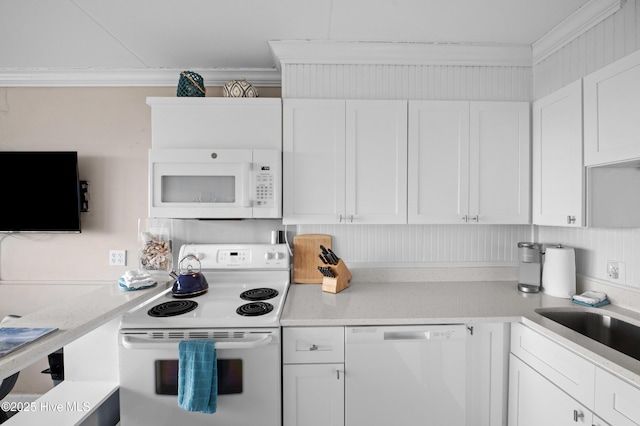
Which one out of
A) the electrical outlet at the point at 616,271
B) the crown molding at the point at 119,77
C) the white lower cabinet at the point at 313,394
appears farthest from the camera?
the crown molding at the point at 119,77

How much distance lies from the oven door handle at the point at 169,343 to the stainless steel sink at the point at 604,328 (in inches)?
56.8

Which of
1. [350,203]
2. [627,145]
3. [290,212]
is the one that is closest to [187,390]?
[290,212]

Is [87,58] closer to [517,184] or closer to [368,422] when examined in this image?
[368,422]

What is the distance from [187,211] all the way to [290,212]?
0.62m

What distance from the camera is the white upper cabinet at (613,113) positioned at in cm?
121

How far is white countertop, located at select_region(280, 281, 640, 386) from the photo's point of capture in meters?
1.27

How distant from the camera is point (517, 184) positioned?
1.85 metres

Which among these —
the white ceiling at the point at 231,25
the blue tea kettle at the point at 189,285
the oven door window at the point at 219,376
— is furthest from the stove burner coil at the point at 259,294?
the white ceiling at the point at 231,25

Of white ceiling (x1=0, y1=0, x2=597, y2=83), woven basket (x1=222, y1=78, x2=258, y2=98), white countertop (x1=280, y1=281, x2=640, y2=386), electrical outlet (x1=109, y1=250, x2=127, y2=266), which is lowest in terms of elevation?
white countertop (x1=280, y1=281, x2=640, y2=386)

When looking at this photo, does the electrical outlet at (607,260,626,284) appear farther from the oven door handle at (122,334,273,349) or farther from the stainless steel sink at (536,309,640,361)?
the oven door handle at (122,334,273,349)

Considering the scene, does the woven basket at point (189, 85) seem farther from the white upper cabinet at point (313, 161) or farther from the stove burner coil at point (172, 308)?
the stove burner coil at point (172, 308)

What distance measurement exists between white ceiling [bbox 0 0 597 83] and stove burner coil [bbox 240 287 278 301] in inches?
60.5

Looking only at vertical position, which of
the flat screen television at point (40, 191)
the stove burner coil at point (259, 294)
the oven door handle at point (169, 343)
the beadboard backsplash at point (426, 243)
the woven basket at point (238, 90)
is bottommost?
the oven door handle at point (169, 343)

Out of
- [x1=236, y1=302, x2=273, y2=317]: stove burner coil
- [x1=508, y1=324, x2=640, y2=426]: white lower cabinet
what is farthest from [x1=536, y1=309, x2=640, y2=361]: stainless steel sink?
[x1=236, y1=302, x2=273, y2=317]: stove burner coil
